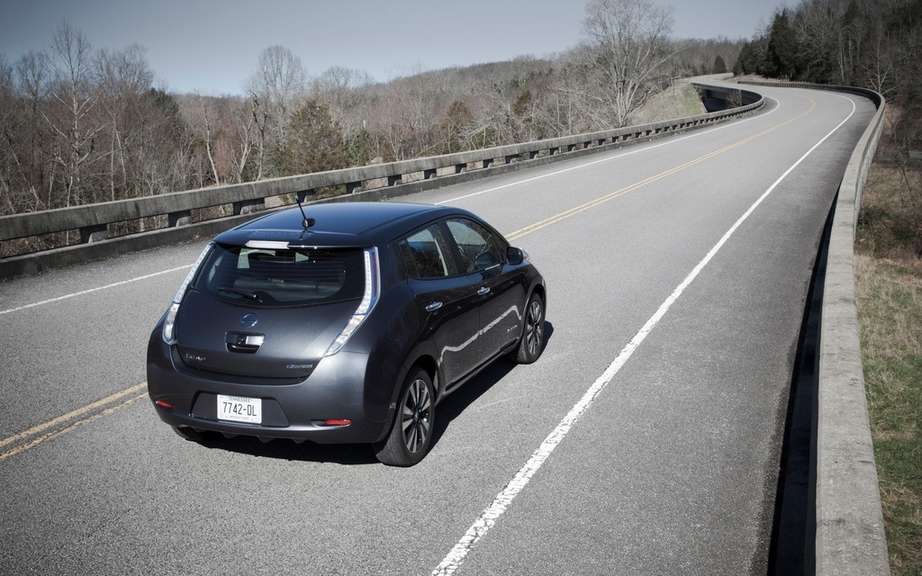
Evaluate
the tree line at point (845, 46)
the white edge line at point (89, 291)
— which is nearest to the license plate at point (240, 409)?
the white edge line at point (89, 291)

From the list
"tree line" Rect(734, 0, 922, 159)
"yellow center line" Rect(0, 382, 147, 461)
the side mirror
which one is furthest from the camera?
"tree line" Rect(734, 0, 922, 159)

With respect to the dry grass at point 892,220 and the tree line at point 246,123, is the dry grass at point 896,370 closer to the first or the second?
the dry grass at point 892,220

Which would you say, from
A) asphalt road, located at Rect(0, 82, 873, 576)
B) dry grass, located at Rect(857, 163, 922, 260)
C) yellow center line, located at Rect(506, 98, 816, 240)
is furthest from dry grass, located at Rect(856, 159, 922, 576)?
yellow center line, located at Rect(506, 98, 816, 240)

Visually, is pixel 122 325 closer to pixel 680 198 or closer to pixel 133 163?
pixel 680 198

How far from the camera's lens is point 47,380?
678 cm

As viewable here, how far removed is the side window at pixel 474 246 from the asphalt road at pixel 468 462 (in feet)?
3.70

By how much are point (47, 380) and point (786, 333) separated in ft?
23.9

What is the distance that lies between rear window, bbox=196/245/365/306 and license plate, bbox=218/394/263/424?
59cm

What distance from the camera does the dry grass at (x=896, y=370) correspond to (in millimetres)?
5070

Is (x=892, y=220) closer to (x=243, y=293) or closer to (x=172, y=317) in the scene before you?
(x=243, y=293)

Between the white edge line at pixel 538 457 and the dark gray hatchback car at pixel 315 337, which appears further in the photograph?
the dark gray hatchback car at pixel 315 337

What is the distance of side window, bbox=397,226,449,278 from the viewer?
17.8 feet

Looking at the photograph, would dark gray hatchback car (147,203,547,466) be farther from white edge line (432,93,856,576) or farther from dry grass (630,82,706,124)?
dry grass (630,82,706,124)

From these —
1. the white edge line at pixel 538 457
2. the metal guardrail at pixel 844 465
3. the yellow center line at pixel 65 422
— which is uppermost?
the yellow center line at pixel 65 422
